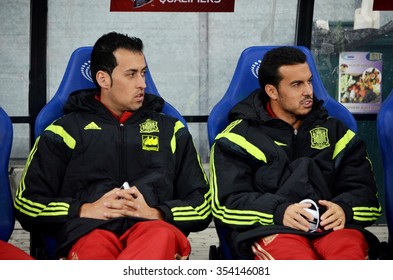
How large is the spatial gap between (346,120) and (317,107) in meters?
0.26

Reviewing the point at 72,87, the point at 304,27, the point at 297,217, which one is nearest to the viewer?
the point at 297,217

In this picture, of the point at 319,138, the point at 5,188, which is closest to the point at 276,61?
the point at 319,138

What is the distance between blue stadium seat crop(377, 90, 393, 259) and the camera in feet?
12.2

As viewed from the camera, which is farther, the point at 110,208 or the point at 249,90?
the point at 249,90

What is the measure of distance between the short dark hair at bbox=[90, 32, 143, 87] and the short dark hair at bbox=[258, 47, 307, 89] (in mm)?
548

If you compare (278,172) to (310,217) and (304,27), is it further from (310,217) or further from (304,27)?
(304,27)

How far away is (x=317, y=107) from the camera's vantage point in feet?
12.5

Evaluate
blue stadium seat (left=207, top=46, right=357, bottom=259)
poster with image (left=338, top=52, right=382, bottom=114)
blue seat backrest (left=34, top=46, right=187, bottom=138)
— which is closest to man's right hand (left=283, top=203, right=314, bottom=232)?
blue stadium seat (left=207, top=46, right=357, bottom=259)

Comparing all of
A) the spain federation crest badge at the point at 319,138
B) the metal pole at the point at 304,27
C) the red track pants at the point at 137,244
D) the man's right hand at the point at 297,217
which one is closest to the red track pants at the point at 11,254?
the red track pants at the point at 137,244

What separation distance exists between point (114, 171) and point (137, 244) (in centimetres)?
51

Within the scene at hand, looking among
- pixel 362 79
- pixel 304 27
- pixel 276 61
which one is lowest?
pixel 362 79

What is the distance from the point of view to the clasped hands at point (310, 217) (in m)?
3.46

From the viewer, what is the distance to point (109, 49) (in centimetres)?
384

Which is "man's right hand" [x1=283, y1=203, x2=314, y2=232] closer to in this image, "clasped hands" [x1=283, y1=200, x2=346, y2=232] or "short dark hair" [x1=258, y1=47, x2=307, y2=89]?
"clasped hands" [x1=283, y1=200, x2=346, y2=232]
